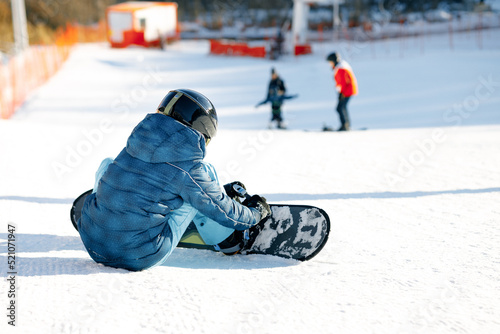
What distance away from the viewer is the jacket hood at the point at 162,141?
8.62ft

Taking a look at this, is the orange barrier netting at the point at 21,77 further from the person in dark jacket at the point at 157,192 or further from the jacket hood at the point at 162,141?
the jacket hood at the point at 162,141

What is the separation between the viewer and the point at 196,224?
3.07 m

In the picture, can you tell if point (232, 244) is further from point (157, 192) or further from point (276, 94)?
point (276, 94)

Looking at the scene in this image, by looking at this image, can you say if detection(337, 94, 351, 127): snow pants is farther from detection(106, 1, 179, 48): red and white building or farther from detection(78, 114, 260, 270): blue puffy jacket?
detection(106, 1, 179, 48): red and white building

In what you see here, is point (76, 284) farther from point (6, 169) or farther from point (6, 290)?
point (6, 169)

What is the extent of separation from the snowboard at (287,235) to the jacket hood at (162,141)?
0.65 metres

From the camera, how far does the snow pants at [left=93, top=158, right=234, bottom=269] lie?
114 inches

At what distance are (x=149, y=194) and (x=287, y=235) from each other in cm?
101

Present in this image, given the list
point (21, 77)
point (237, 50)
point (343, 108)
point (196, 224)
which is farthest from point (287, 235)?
point (237, 50)

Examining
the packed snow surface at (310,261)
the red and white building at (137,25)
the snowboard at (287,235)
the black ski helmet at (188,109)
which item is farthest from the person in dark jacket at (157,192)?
the red and white building at (137,25)

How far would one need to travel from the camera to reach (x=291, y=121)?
42.2 ft

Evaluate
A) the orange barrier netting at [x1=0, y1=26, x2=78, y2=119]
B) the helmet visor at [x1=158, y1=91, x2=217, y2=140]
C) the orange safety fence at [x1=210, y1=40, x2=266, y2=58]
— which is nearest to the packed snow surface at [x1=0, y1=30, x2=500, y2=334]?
the helmet visor at [x1=158, y1=91, x2=217, y2=140]

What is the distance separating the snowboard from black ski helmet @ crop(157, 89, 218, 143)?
71 centimetres

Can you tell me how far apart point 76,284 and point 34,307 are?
0.31 m
